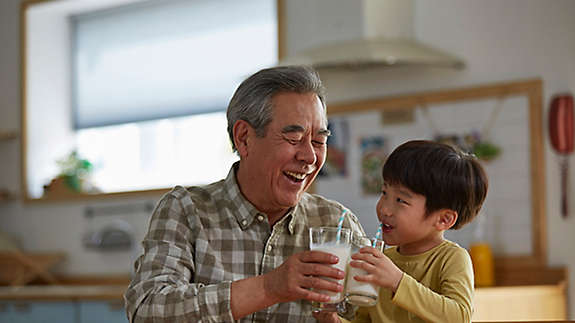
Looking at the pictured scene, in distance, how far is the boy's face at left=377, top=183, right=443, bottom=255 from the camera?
1.66m

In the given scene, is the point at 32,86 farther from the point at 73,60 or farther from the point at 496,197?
the point at 496,197

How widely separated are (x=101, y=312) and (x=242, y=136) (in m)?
2.68

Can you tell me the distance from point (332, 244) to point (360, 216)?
2.75 m

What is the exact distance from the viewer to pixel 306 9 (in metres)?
4.28

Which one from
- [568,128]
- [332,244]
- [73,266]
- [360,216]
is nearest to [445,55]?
[568,128]

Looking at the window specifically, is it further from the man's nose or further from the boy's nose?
the boy's nose

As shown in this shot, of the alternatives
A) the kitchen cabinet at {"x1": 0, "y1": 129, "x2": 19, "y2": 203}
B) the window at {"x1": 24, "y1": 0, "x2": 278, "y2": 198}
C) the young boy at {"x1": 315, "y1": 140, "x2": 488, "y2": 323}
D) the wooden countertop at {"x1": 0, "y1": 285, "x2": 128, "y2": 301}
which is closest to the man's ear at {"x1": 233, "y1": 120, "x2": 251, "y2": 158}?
the young boy at {"x1": 315, "y1": 140, "x2": 488, "y2": 323}

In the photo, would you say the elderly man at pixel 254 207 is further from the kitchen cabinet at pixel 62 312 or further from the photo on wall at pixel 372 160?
the kitchen cabinet at pixel 62 312

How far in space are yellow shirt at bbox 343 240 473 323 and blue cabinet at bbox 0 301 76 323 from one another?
304 cm

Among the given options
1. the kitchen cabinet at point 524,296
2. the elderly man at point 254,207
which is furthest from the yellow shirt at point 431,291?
the kitchen cabinet at point 524,296

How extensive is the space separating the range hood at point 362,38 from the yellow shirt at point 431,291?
2.06m

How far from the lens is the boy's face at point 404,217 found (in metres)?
1.66

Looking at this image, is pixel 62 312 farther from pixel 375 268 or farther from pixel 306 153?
pixel 375 268

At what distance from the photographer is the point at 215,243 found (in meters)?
1.82
